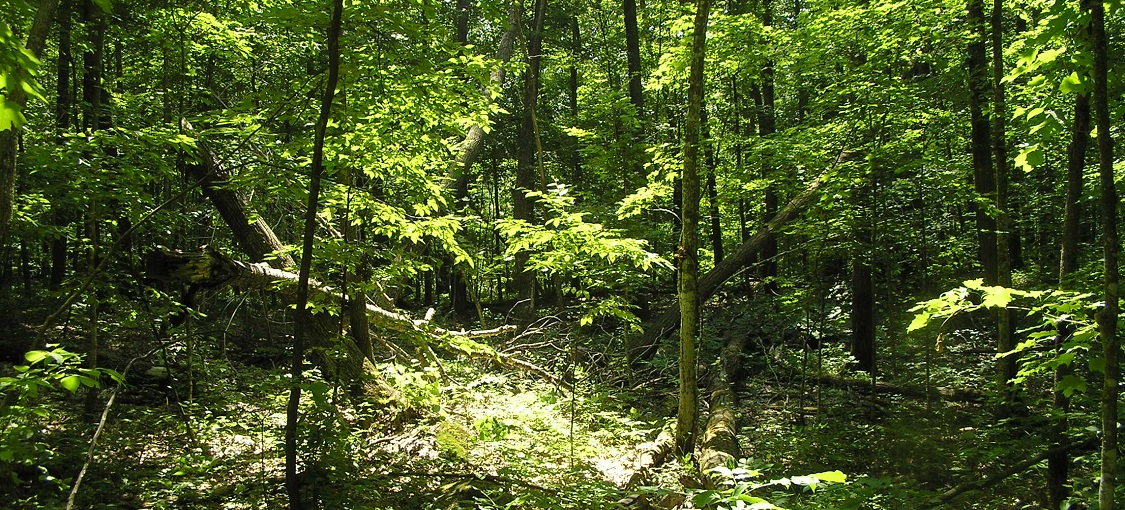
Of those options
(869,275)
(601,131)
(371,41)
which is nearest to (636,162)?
(601,131)

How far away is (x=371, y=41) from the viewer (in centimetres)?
519

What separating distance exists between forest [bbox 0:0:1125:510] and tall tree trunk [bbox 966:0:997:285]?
5 cm

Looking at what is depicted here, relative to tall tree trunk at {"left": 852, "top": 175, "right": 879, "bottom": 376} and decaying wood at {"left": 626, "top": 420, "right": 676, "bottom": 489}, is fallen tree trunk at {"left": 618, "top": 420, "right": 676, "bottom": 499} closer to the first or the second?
decaying wood at {"left": 626, "top": 420, "right": 676, "bottom": 489}

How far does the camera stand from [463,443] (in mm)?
5922

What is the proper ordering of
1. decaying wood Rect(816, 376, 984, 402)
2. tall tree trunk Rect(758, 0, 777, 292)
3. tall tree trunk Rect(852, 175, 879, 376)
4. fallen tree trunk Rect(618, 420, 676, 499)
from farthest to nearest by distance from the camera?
tall tree trunk Rect(758, 0, 777, 292) < tall tree trunk Rect(852, 175, 879, 376) < decaying wood Rect(816, 376, 984, 402) < fallen tree trunk Rect(618, 420, 676, 499)

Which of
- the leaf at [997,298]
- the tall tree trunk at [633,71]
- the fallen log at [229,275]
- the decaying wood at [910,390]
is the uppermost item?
the tall tree trunk at [633,71]

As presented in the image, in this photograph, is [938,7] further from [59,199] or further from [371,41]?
[59,199]

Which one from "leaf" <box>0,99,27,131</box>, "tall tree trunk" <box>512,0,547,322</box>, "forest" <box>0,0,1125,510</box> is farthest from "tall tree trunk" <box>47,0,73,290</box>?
"tall tree trunk" <box>512,0,547,322</box>

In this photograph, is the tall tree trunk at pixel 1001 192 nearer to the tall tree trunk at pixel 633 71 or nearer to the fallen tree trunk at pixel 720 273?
the fallen tree trunk at pixel 720 273

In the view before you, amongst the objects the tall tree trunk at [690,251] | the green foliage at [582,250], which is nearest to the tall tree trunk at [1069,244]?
the tall tree trunk at [690,251]

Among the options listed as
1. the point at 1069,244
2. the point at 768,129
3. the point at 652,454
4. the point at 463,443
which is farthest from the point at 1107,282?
the point at 768,129

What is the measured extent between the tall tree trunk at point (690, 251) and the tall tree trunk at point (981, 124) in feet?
11.5

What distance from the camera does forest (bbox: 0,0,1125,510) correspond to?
12.4ft

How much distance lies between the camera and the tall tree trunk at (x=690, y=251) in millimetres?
5938
